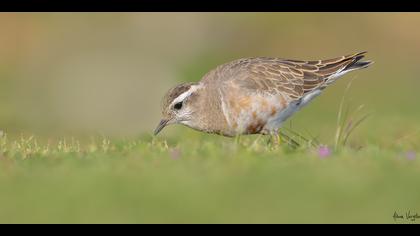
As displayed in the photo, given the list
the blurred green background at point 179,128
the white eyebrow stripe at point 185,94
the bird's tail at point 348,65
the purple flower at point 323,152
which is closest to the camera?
the blurred green background at point 179,128

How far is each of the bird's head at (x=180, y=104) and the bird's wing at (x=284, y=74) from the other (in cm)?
70

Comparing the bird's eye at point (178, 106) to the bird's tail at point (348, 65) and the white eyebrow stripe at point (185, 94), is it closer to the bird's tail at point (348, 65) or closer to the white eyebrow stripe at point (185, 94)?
the white eyebrow stripe at point (185, 94)

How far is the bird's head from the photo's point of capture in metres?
14.6

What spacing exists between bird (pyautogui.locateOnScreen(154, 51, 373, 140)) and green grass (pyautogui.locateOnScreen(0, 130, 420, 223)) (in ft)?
9.46

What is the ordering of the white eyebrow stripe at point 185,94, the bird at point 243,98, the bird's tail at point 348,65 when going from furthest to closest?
the bird's tail at point 348,65 < the white eyebrow stripe at point 185,94 < the bird at point 243,98

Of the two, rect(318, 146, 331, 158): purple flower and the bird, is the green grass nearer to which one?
rect(318, 146, 331, 158): purple flower

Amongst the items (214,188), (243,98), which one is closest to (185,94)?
(243,98)

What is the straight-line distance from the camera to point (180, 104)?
14664 mm

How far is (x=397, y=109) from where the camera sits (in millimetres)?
25375

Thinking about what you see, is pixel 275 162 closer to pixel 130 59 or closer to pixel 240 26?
pixel 130 59

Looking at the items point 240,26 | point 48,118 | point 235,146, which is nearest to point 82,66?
point 48,118

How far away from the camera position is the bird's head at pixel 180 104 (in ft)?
48.0

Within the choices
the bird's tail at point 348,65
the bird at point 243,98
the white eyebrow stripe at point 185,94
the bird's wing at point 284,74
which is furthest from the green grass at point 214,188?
the bird's tail at point 348,65

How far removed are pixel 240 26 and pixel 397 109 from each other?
13445 mm
